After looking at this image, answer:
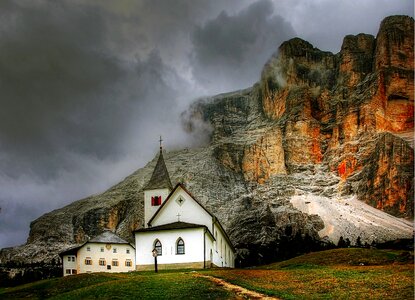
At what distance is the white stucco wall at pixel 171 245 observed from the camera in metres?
54.6

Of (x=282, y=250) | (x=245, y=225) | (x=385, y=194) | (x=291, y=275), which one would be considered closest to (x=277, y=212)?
(x=245, y=225)

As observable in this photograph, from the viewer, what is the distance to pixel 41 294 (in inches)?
1433

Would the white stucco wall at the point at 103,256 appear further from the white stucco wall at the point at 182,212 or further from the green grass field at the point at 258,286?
the green grass field at the point at 258,286

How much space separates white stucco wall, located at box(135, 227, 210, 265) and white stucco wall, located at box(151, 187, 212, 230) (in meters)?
5.06

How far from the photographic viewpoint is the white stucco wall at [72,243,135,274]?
81750mm

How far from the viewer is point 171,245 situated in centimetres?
5512

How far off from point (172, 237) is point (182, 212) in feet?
21.9

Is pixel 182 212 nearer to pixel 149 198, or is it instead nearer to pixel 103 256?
pixel 149 198

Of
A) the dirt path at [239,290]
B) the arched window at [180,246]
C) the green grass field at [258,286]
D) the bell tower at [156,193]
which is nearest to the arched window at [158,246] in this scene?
the arched window at [180,246]

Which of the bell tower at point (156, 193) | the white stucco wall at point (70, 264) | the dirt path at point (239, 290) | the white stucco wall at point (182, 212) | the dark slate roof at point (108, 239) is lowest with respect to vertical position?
the white stucco wall at point (70, 264)

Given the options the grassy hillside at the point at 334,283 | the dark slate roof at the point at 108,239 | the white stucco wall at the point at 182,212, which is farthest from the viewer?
the dark slate roof at the point at 108,239

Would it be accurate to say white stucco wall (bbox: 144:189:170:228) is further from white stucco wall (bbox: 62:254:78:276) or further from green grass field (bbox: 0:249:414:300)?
green grass field (bbox: 0:249:414:300)

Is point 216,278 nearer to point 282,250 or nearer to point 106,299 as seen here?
point 106,299

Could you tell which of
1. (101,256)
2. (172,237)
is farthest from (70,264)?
(172,237)
